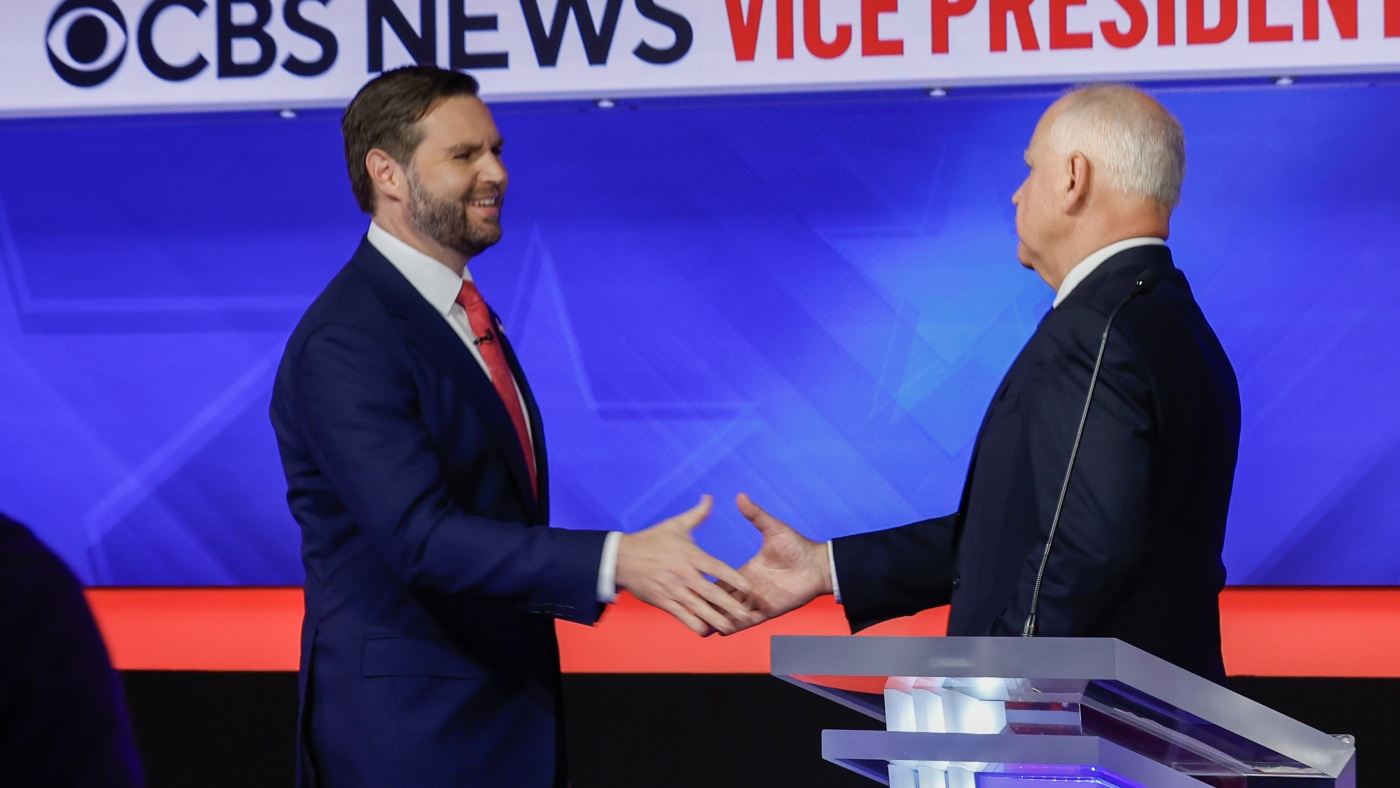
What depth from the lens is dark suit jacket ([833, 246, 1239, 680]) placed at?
188cm

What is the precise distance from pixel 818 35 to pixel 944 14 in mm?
309

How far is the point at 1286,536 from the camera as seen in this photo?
3.60 meters

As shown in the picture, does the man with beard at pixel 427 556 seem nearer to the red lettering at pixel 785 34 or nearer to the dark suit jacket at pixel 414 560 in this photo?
the dark suit jacket at pixel 414 560

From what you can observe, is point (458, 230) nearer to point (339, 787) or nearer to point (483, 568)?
point (483, 568)

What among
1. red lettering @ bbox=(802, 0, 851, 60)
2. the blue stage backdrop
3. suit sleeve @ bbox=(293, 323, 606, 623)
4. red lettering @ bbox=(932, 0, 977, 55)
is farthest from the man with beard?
red lettering @ bbox=(932, 0, 977, 55)

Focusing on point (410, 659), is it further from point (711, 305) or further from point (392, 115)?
point (711, 305)

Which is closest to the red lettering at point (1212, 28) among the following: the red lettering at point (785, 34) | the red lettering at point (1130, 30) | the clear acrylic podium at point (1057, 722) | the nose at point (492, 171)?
the red lettering at point (1130, 30)

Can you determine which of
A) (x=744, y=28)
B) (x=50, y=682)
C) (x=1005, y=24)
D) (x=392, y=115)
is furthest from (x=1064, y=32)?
(x=50, y=682)

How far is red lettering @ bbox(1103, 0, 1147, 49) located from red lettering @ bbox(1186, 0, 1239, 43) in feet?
0.35

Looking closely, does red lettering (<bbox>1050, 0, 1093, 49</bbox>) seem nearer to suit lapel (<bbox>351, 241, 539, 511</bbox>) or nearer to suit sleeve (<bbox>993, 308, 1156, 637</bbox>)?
suit sleeve (<bbox>993, 308, 1156, 637</bbox>)

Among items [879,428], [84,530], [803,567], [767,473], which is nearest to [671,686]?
[767,473]

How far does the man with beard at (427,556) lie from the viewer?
6.36ft

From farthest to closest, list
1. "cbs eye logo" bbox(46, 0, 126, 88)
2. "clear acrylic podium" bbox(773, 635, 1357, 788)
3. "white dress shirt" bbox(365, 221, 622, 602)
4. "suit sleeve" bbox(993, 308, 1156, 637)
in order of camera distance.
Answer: "cbs eye logo" bbox(46, 0, 126, 88) < "white dress shirt" bbox(365, 221, 622, 602) < "suit sleeve" bbox(993, 308, 1156, 637) < "clear acrylic podium" bbox(773, 635, 1357, 788)

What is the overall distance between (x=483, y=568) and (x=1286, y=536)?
2373 millimetres
